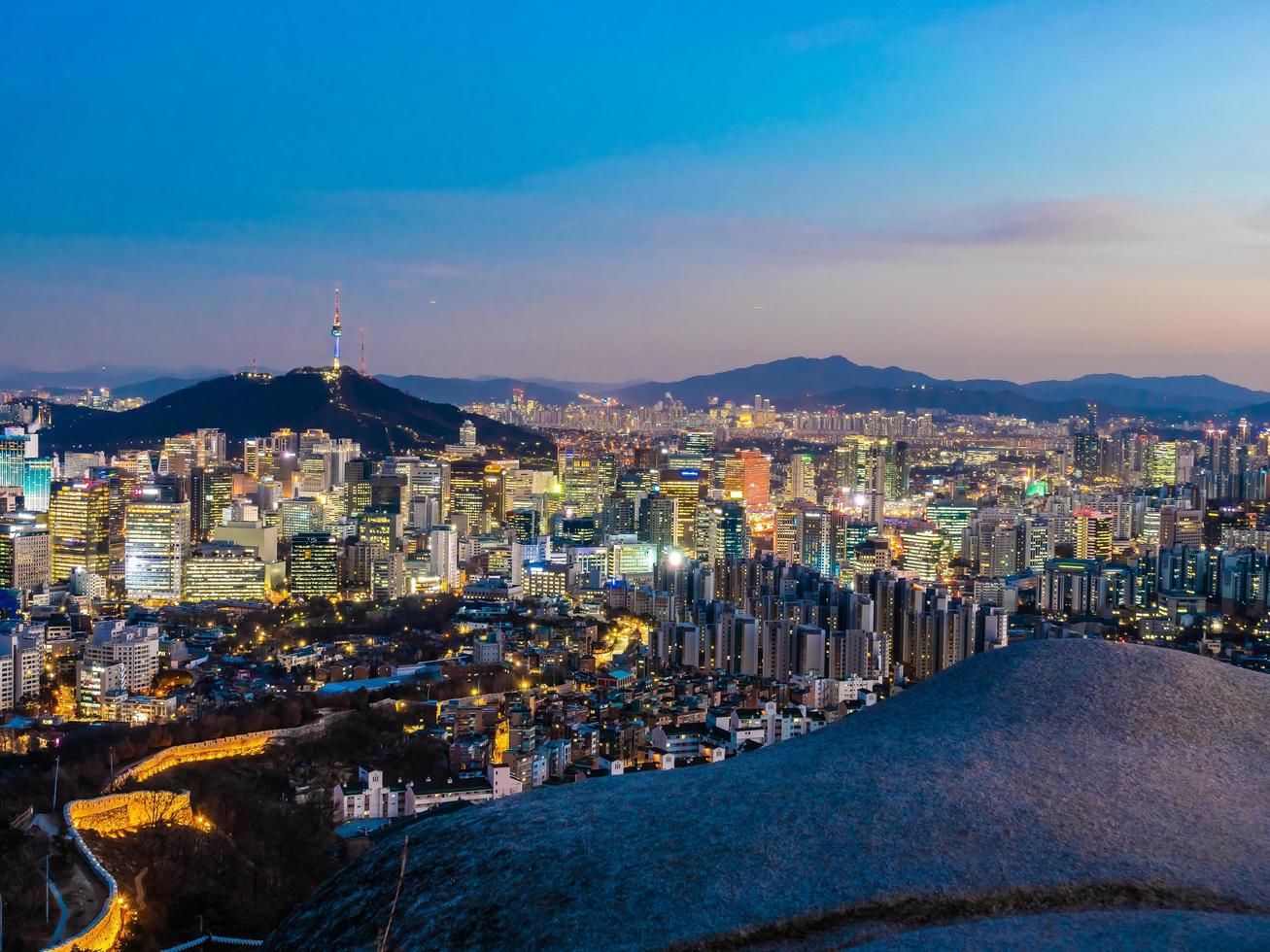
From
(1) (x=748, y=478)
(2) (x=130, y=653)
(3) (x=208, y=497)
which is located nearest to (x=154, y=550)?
(3) (x=208, y=497)

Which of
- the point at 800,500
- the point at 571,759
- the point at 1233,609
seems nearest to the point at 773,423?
the point at 800,500

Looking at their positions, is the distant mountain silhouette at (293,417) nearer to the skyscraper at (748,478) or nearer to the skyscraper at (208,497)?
the skyscraper at (748,478)

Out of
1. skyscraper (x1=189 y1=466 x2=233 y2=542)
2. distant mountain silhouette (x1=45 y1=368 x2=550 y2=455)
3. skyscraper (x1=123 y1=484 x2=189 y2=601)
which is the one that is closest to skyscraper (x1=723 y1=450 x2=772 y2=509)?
distant mountain silhouette (x1=45 y1=368 x2=550 y2=455)

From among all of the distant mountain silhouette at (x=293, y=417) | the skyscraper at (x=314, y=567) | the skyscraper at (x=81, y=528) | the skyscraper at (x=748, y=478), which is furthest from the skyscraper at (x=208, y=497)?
the skyscraper at (x=748, y=478)

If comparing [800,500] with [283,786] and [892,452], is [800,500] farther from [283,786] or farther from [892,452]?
[283,786]

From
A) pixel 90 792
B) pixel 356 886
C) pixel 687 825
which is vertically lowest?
pixel 90 792

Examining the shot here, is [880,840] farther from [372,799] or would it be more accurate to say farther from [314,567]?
[314,567]

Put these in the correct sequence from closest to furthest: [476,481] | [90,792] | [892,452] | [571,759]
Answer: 1. [90,792]
2. [571,759]
3. [476,481]
4. [892,452]

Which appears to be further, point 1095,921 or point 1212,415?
point 1212,415
